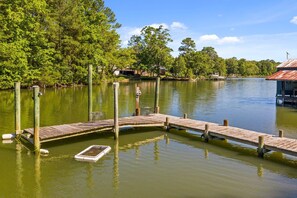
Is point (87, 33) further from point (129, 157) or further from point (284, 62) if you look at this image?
point (129, 157)

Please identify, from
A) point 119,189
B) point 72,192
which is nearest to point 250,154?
point 119,189

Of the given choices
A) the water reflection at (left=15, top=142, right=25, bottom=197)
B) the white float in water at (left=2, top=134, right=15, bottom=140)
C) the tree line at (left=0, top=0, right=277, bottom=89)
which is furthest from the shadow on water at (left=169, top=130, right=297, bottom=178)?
the tree line at (left=0, top=0, right=277, bottom=89)

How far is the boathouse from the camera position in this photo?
3450cm

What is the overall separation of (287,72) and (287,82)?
1.50 meters

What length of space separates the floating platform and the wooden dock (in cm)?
239

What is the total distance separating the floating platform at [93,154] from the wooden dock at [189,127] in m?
2.39

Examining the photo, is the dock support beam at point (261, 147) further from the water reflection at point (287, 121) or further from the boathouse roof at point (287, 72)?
the boathouse roof at point (287, 72)

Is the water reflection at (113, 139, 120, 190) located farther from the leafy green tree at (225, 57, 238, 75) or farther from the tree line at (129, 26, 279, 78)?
the leafy green tree at (225, 57, 238, 75)

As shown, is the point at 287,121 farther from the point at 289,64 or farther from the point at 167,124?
the point at 289,64

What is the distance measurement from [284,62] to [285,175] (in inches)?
1170

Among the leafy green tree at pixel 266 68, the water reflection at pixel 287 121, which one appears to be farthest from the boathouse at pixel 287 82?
the leafy green tree at pixel 266 68

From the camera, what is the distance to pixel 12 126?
20969mm

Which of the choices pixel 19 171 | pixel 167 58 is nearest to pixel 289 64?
pixel 19 171

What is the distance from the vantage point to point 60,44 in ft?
185
